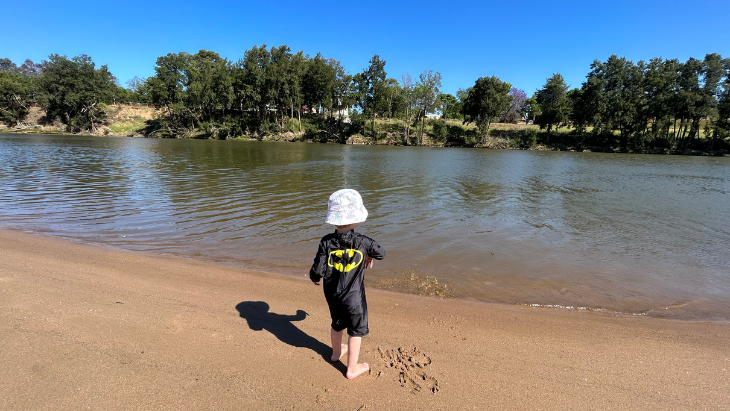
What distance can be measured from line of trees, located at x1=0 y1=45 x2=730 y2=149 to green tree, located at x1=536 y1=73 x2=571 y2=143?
0.60 ft

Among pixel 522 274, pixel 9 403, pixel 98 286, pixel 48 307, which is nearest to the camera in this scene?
pixel 9 403

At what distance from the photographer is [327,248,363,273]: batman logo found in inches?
114

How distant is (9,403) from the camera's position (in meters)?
2.41

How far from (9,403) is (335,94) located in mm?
71282

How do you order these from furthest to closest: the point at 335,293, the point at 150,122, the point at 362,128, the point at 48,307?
the point at 150,122
the point at 362,128
the point at 48,307
the point at 335,293

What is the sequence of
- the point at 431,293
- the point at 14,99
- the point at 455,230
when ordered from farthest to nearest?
1. the point at 14,99
2. the point at 455,230
3. the point at 431,293

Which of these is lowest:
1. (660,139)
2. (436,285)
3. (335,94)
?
(436,285)

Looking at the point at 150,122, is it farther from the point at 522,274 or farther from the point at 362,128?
the point at 522,274

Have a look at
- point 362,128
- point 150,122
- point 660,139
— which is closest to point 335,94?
point 362,128

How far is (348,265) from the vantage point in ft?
9.56

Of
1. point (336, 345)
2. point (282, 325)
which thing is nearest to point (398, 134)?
point (282, 325)

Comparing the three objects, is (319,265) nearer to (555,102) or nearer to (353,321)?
(353,321)

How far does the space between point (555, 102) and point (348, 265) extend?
69.4 m

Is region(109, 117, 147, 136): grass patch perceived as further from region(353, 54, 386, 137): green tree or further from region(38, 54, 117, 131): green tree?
region(353, 54, 386, 137): green tree
